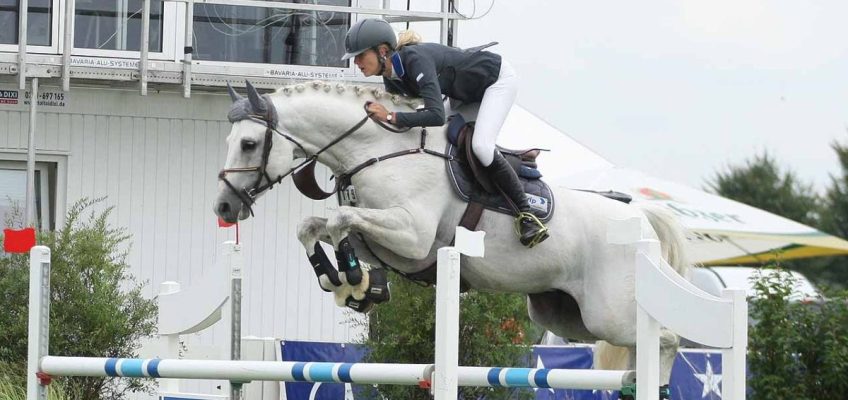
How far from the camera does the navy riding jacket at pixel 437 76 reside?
20.4ft

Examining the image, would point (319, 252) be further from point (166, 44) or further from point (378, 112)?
point (166, 44)

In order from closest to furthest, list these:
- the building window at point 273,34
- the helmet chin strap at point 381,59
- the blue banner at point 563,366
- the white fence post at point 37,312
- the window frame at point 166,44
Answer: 1. the white fence post at point 37,312
2. the helmet chin strap at point 381,59
3. the blue banner at point 563,366
4. the window frame at point 166,44
5. the building window at point 273,34

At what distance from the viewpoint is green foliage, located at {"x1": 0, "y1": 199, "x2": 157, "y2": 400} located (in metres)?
9.02

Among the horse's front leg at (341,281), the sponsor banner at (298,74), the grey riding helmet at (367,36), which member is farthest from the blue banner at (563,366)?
the grey riding helmet at (367,36)

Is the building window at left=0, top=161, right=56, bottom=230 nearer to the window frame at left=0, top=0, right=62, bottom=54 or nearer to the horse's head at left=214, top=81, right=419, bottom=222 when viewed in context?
the window frame at left=0, top=0, right=62, bottom=54

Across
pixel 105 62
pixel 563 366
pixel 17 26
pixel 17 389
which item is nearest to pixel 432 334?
pixel 563 366

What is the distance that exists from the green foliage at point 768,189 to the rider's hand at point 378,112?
33.5 m

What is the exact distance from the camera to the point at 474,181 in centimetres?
648

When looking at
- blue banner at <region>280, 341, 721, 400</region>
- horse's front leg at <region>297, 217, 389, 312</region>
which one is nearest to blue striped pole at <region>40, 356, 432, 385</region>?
horse's front leg at <region>297, 217, 389, 312</region>

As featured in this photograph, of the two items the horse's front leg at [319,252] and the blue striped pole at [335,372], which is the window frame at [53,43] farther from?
the blue striped pole at [335,372]

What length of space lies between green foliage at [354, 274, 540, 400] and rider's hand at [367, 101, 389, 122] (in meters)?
2.73

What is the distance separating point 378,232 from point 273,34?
Answer: 576 cm

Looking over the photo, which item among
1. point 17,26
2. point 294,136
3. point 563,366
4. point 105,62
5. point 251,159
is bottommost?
point 563,366

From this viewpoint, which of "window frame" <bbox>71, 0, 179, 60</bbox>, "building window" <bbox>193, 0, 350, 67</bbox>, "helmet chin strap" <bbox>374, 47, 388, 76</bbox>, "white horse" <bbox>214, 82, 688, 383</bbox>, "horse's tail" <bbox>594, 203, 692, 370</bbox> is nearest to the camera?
"white horse" <bbox>214, 82, 688, 383</bbox>
